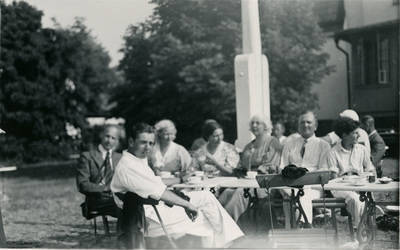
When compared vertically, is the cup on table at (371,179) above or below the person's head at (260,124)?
below

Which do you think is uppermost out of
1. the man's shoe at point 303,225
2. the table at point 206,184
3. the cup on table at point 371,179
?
the cup on table at point 371,179

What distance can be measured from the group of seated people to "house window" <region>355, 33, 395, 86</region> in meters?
7.84

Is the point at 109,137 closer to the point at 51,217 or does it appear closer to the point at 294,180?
the point at 294,180

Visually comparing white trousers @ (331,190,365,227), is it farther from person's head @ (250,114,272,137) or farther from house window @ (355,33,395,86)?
house window @ (355,33,395,86)

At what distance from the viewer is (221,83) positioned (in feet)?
43.2

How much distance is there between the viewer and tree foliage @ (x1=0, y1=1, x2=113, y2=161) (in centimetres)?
2091

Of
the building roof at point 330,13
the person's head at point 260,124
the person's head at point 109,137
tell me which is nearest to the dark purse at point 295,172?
the person's head at point 260,124

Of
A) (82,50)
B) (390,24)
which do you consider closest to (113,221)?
(390,24)

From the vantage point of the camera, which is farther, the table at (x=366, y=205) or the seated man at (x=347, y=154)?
the seated man at (x=347, y=154)

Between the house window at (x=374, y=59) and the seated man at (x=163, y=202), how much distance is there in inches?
426

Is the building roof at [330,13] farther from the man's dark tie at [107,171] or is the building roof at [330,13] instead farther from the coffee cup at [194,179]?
the coffee cup at [194,179]

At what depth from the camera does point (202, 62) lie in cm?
1325

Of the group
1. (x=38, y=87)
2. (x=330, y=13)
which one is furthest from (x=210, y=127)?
(x=38, y=87)

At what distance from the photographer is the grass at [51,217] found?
638 centimetres
